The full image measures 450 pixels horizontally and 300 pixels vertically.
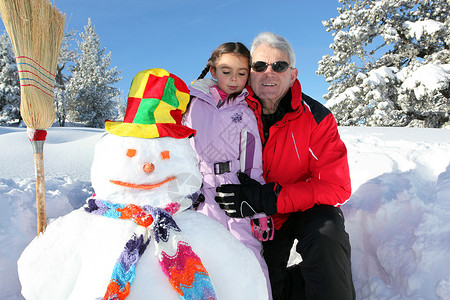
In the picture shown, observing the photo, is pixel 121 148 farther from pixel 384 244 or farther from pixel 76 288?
pixel 384 244

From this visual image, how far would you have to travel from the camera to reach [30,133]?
5.01 feet

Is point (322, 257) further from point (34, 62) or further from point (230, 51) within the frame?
point (34, 62)

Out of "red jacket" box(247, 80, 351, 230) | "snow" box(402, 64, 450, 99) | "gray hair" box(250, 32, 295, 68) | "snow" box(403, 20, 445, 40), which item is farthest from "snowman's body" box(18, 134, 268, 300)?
"snow" box(403, 20, 445, 40)

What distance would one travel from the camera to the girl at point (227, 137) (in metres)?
1.79

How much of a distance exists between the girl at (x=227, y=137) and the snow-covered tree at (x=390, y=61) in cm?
984

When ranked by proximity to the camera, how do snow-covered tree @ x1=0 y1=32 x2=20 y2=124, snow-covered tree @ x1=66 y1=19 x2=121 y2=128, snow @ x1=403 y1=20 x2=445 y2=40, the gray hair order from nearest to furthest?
the gray hair, snow @ x1=403 y1=20 x2=445 y2=40, snow-covered tree @ x1=0 y1=32 x2=20 y2=124, snow-covered tree @ x1=66 y1=19 x2=121 y2=128

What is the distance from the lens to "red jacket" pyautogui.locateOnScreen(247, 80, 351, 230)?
1849 mm

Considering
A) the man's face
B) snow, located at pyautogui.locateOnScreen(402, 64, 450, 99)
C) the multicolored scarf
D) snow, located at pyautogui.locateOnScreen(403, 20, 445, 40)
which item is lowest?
the multicolored scarf

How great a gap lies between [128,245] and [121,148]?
1.17 feet

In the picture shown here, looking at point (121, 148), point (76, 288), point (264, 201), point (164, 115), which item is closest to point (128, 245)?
point (76, 288)

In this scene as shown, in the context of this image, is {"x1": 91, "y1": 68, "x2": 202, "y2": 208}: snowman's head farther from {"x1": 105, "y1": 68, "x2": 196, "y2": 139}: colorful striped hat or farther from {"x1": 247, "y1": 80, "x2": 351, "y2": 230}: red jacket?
{"x1": 247, "y1": 80, "x2": 351, "y2": 230}: red jacket

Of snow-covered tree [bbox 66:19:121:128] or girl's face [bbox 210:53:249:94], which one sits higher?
snow-covered tree [bbox 66:19:121:128]

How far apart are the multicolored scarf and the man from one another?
0.66 meters

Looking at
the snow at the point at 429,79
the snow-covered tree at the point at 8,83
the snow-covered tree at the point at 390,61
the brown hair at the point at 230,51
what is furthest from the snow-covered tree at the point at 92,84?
the brown hair at the point at 230,51
